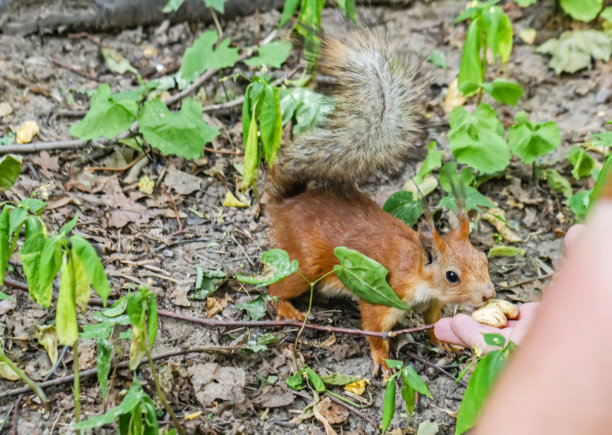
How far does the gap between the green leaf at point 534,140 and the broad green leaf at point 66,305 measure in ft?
8.24

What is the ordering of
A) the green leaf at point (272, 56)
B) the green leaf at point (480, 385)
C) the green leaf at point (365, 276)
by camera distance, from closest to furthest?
the green leaf at point (480, 385)
the green leaf at point (365, 276)
the green leaf at point (272, 56)

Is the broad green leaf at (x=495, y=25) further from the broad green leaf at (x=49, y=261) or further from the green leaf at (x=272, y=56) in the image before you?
the broad green leaf at (x=49, y=261)

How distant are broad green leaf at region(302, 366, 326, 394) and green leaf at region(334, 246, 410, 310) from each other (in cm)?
39

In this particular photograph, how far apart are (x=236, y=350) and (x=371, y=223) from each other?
2.60 ft

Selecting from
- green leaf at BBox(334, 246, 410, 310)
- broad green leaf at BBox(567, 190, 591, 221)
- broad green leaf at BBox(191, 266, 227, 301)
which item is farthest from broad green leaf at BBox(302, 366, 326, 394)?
broad green leaf at BBox(567, 190, 591, 221)

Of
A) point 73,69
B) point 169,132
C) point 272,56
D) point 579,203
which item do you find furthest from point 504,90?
point 73,69

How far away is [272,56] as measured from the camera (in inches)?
147

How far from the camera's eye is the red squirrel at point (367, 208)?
2.90 m

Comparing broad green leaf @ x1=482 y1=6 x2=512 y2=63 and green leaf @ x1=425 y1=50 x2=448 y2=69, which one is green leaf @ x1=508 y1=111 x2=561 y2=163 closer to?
broad green leaf @ x1=482 y1=6 x2=512 y2=63

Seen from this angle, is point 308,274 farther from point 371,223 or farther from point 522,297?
point 522,297

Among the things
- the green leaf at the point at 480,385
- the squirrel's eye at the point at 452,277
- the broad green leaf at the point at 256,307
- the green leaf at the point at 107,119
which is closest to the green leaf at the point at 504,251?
the squirrel's eye at the point at 452,277

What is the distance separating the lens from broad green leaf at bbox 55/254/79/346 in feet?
6.01

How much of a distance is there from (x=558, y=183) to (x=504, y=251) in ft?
2.09

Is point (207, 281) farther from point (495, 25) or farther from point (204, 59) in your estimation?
point (495, 25)
